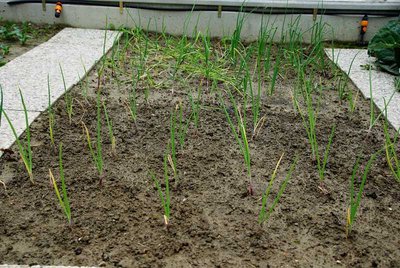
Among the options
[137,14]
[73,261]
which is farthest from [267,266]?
[137,14]

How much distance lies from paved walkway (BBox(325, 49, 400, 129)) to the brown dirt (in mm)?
255

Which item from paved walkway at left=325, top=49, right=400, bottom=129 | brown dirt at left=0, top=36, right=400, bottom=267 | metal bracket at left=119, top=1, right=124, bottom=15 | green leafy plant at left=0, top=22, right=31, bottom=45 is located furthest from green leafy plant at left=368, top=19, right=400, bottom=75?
green leafy plant at left=0, top=22, right=31, bottom=45

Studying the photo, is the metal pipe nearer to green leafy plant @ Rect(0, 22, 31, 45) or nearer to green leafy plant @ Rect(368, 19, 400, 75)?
green leafy plant @ Rect(0, 22, 31, 45)

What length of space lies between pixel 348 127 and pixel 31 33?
286 cm

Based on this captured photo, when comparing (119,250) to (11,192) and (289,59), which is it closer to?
(11,192)

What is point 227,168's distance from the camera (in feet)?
7.16

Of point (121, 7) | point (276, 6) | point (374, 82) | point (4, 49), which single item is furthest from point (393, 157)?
point (121, 7)

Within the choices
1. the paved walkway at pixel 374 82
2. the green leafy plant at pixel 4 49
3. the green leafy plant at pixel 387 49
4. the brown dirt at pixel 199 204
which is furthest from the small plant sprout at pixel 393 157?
the green leafy plant at pixel 4 49

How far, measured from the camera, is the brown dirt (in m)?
1.64

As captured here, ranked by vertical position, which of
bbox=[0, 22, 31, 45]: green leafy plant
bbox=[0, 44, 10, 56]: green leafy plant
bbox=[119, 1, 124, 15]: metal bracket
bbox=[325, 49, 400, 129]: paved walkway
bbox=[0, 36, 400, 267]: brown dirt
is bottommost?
bbox=[0, 36, 400, 267]: brown dirt

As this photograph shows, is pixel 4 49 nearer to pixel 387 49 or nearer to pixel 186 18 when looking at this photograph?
pixel 186 18

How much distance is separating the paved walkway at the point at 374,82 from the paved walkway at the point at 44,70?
1.66m

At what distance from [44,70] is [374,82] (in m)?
2.22

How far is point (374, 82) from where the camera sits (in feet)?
10.9
